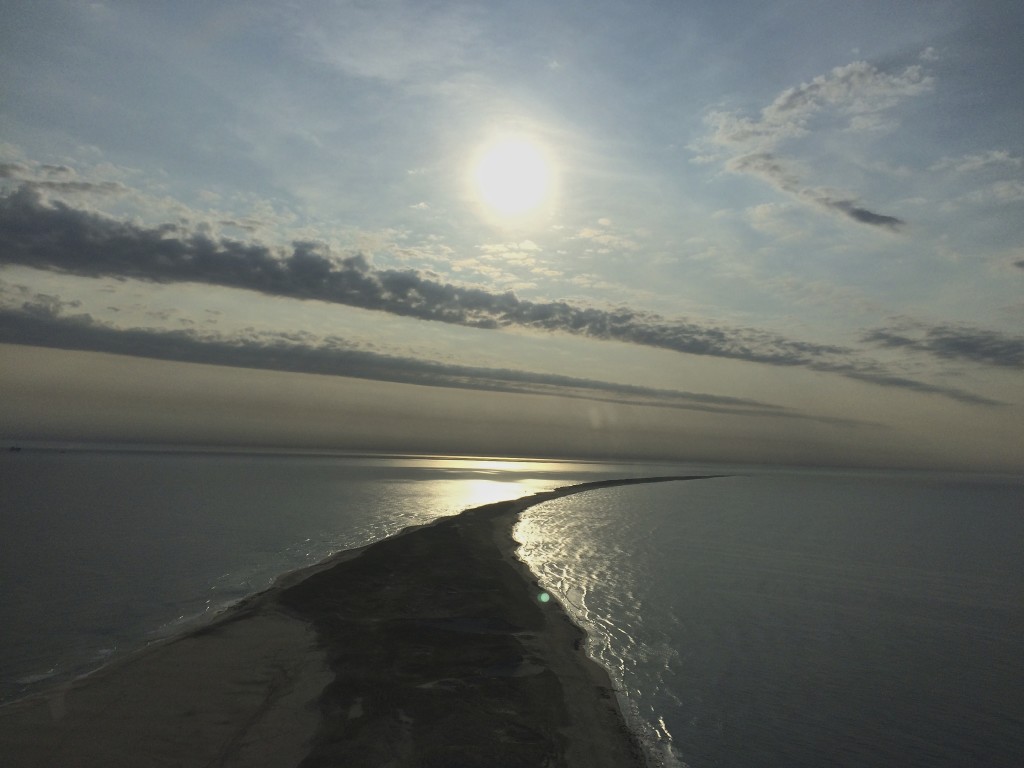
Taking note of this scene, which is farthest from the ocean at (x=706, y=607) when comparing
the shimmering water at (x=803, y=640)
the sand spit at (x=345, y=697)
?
the sand spit at (x=345, y=697)

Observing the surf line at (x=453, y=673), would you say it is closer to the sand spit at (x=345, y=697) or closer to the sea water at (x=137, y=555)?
the sand spit at (x=345, y=697)

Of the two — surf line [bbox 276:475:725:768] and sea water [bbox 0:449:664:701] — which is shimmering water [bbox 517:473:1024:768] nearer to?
surf line [bbox 276:475:725:768]

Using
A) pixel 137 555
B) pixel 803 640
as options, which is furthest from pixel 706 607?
pixel 137 555

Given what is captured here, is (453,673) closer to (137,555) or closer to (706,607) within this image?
(706,607)

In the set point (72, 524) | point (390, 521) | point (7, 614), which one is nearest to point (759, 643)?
point (7, 614)

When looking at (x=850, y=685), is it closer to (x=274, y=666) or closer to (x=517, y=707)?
(x=517, y=707)

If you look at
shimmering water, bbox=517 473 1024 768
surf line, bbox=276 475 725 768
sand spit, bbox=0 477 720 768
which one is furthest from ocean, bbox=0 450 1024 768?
sand spit, bbox=0 477 720 768
